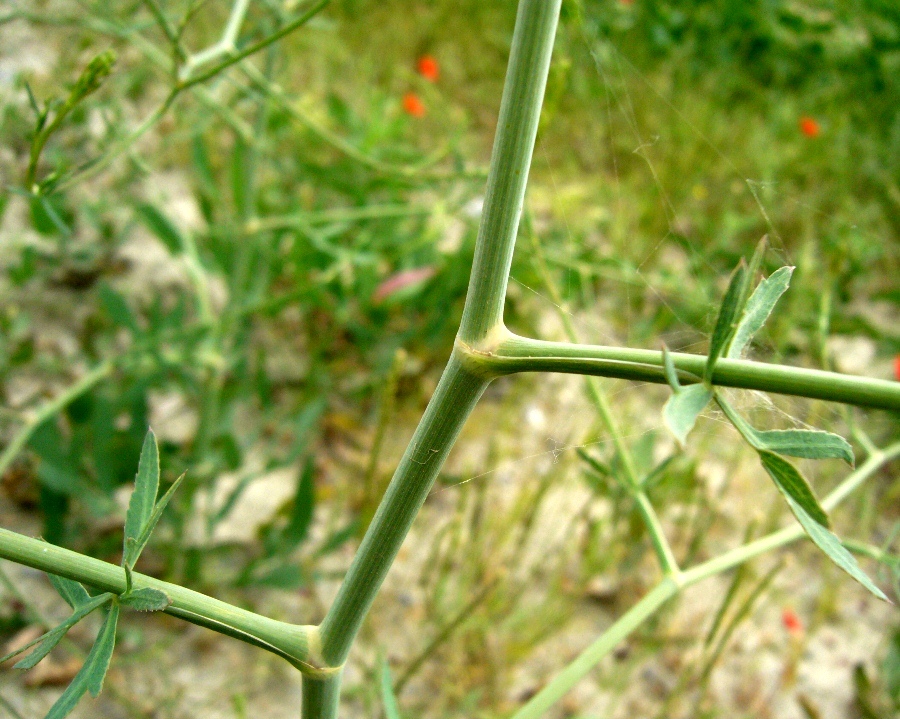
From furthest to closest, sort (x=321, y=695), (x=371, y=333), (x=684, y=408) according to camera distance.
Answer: (x=371, y=333) → (x=321, y=695) → (x=684, y=408)

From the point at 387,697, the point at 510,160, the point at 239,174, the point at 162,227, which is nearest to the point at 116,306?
the point at 162,227

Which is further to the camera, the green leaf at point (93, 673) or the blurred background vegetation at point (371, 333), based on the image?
the blurred background vegetation at point (371, 333)

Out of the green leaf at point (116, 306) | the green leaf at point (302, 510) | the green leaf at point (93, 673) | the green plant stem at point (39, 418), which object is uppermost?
the green leaf at point (93, 673)

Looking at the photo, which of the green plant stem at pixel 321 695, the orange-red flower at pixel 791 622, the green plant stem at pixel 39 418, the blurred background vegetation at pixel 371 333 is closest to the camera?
the green plant stem at pixel 321 695

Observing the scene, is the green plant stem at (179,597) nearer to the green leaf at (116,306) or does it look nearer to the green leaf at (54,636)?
the green leaf at (54,636)

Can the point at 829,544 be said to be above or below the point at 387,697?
above

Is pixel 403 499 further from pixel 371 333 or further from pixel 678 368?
pixel 371 333

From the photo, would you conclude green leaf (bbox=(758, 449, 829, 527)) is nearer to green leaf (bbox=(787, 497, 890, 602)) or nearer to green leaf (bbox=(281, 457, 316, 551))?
green leaf (bbox=(787, 497, 890, 602))

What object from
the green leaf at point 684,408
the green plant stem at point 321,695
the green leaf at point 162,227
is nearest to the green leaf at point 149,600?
the green plant stem at point 321,695
